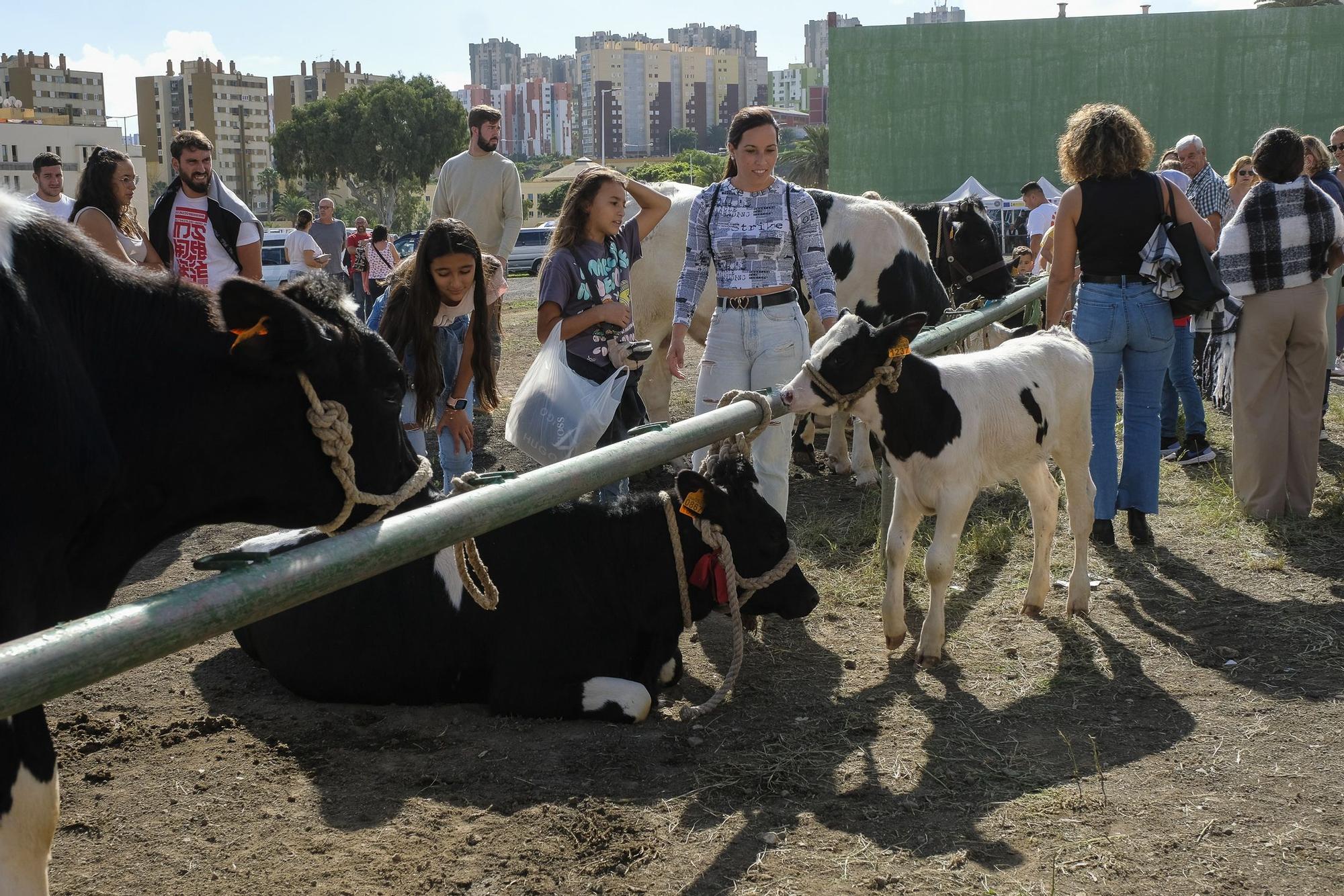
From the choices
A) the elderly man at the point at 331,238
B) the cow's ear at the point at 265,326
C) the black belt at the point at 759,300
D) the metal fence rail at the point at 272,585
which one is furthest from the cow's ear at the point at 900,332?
the elderly man at the point at 331,238

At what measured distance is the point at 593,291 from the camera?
5.79 m

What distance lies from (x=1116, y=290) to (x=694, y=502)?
2.98 metres

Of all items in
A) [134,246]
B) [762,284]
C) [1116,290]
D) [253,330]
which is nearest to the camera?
[253,330]

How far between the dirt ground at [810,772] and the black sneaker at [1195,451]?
104 inches

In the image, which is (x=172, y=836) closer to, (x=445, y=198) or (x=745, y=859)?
(x=745, y=859)

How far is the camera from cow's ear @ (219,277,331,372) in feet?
8.29

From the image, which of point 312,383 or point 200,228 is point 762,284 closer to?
point 312,383

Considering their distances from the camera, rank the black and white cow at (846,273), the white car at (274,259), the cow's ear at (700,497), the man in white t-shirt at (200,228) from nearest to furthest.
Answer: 1. the cow's ear at (700,497)
2. the man in white t-shirt at (200,228)
3. the black and white cow at (846,273)
4. the white car at (274,259)

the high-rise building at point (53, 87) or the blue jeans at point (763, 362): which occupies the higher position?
the high-rise building at point (53, 87)

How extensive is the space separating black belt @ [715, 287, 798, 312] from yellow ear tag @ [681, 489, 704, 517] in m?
1.35

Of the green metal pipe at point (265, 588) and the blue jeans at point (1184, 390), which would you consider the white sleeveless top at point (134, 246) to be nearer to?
the green metal pipe at point (265, 588)

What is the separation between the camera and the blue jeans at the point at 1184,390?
8461 millimetres

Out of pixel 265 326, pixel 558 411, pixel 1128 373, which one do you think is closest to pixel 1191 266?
pixel 1128 373

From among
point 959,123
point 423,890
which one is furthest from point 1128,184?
point 959,123
